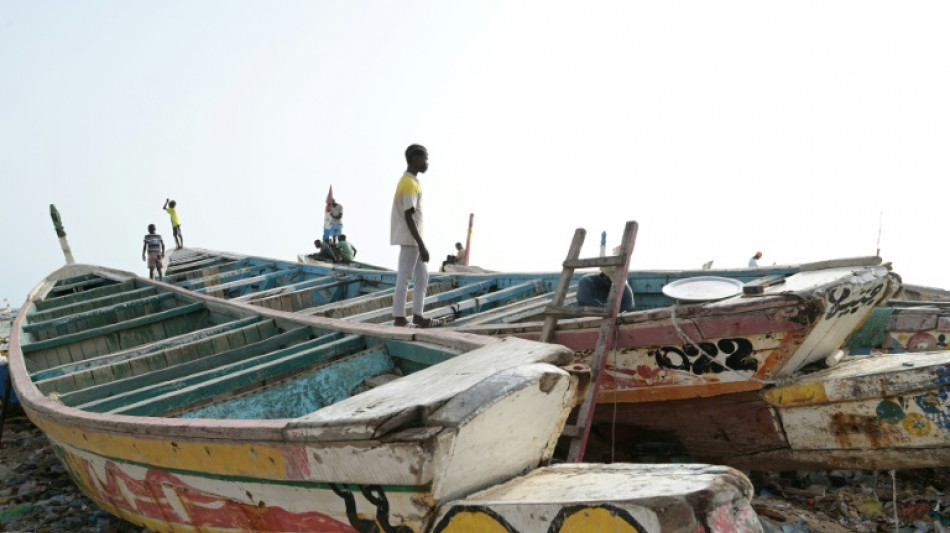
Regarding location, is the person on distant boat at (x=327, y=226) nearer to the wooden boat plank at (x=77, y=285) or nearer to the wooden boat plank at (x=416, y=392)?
the wooden boat plank at (x=77, y=285)

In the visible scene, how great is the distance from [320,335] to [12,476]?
10.7 ft

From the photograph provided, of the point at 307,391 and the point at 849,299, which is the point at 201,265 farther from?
the point at 849,299

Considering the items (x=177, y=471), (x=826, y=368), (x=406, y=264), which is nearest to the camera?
(x=177, y=471)

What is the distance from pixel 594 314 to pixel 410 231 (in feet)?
5.65

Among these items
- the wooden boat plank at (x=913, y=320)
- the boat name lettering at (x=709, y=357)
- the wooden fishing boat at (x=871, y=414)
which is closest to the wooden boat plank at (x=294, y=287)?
the boat name lettering at (x=709, y=357)

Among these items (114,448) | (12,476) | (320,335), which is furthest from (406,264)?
(12,476)

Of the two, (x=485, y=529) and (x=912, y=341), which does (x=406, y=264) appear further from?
(x=912, y=341)

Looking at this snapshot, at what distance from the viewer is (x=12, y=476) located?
17.8ft

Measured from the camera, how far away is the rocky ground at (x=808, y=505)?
12.4 ft

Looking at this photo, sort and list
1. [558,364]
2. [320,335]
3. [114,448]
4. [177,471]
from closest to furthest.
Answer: [558,364] → [177,471] → [114,448] → [320,335]

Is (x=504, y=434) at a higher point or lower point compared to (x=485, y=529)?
higher

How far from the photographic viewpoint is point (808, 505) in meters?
4.10

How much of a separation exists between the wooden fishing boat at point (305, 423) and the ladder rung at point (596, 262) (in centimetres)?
151

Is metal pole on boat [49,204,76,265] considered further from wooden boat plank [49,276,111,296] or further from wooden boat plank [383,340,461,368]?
wooden boat plank [383,340,461,368]
